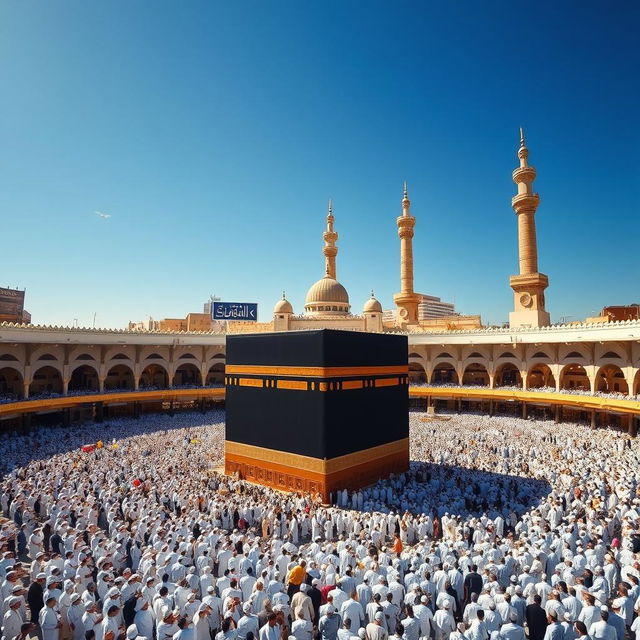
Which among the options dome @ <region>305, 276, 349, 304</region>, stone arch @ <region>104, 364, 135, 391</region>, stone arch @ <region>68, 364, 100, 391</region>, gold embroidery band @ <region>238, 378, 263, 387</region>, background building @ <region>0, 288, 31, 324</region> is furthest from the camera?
background building @ <region>0, 288, 31, 324</region>

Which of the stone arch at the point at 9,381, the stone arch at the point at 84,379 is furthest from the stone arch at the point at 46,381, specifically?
the stone arch at the point at 84,379

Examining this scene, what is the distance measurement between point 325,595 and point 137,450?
46.5 ft

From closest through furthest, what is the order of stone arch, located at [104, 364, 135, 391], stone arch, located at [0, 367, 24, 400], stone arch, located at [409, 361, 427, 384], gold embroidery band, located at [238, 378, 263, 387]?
gold embroidery band, located at [238, 378, 263, 387] → stone arch, located at [0, 367, 24, 400] → stone arch, located at [104, 364, 135, 391] → stone arch, located at [409, 361, 427, 384]

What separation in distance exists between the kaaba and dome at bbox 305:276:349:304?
22.2 metres

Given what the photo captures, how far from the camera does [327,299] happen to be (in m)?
39.0

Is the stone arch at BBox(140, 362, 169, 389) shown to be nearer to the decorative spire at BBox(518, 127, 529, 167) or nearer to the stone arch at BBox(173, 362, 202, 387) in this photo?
the stone arch at BBox(173, 362, 202, 387)

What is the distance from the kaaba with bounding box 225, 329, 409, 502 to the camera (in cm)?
1377

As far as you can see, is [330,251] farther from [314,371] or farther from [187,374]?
[314,371]

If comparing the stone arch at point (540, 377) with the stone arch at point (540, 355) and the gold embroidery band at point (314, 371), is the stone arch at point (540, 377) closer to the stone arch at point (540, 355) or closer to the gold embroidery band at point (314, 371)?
the stone arch at point (540, 355)

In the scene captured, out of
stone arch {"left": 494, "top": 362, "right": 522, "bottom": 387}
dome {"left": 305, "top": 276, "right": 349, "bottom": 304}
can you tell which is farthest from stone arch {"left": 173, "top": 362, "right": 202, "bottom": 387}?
stone arch {"left": 494, "top": 362, "right": 522, "bottom": 387}

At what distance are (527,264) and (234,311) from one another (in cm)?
2387

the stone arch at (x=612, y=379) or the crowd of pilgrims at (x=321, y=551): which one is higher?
the stone arch at (x=612, y=379)

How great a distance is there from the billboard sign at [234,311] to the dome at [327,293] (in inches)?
197

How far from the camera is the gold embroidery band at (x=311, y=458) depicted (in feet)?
44.4
